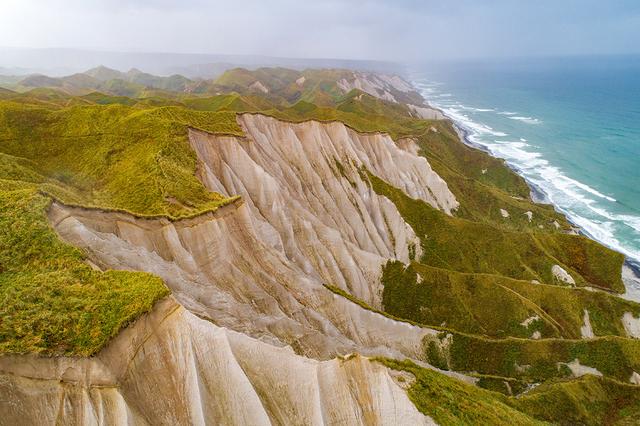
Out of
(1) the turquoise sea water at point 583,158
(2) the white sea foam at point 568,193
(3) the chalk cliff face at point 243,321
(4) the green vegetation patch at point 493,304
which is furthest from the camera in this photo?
(1) the turquoise sea water at point 583,158

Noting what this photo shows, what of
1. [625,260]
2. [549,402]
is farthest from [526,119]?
[549,402]

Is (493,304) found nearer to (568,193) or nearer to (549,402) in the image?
(549,402)

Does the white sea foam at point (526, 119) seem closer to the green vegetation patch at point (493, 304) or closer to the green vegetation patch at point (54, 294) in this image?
the green vegetation patch at point (493, 304)

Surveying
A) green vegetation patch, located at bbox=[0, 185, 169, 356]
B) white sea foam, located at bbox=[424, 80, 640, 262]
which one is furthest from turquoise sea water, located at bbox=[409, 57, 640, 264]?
green vegetation patch, located at bbox=[0, 185, 169, 356]

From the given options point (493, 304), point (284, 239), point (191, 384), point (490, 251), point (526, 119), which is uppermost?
point (526, 119)

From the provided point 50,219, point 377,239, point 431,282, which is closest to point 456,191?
point 377,239

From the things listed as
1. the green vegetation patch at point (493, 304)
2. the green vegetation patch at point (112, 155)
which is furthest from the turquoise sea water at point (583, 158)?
the green vegetation patch at point (112, 155)
